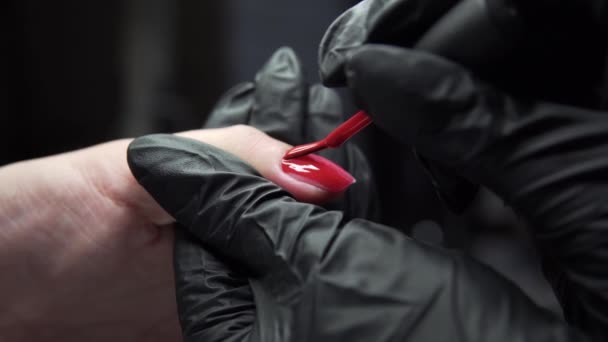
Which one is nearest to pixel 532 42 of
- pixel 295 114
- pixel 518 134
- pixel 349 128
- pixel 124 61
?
pixel 518 134

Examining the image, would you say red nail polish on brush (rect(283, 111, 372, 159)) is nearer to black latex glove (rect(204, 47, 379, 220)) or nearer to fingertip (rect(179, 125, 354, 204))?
fingertip (rect(179, 125, 354, 204))

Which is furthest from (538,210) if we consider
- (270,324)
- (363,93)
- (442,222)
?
(442,222)

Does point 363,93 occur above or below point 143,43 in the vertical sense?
above

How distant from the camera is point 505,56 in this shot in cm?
50

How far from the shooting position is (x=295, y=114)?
37.8 inches

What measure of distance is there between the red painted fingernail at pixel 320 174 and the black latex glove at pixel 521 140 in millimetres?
195

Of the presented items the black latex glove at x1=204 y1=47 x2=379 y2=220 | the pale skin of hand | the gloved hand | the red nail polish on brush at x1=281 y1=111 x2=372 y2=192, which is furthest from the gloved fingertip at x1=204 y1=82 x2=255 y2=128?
the gloved hand

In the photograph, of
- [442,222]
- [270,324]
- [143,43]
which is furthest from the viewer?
[143,43]

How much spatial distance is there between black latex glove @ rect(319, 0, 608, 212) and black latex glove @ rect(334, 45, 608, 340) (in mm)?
29

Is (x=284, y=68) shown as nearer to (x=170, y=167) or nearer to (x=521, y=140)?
(x=170, y=167)

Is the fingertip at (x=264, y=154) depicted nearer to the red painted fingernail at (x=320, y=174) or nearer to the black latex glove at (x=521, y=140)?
the red painted fingernail at (x=320, y=174)

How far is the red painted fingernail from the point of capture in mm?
723

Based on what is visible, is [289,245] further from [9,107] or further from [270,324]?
[9,107]

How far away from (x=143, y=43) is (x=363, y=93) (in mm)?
1406
